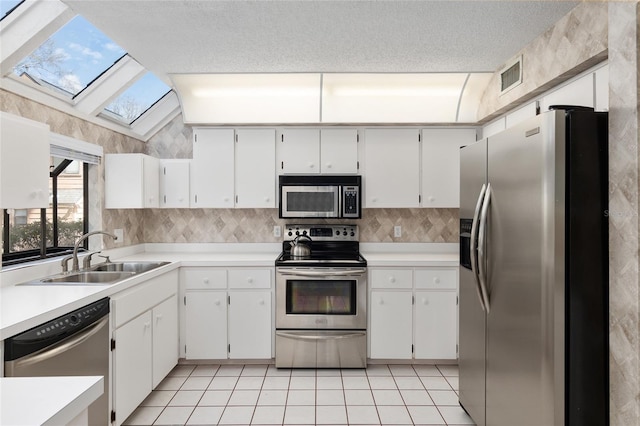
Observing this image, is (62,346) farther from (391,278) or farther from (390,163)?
(390,163)

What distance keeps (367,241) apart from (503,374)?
2.06 m

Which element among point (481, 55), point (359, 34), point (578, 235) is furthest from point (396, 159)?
point (578, 235)

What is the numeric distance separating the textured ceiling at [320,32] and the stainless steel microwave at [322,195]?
98 centimetres

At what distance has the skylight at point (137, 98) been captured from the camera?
3.42 meters

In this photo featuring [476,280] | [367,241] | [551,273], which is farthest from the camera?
[367,241]

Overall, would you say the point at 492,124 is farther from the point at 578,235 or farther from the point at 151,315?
the point at 151,315

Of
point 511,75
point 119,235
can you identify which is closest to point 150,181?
point 119,235

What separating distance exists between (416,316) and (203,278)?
1863 mm

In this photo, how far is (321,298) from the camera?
326 cm

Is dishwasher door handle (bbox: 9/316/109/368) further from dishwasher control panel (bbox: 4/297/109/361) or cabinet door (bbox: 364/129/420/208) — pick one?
cabinet door (bbox: 364/129/420/208)

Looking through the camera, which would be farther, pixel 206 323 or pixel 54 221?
pixel 206 323

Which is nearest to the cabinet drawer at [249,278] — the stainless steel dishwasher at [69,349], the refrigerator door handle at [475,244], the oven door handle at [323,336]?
the oven door handle at [323,336]

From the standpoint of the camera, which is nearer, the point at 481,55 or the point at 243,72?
the point at 481,55

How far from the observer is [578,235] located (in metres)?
1.64
